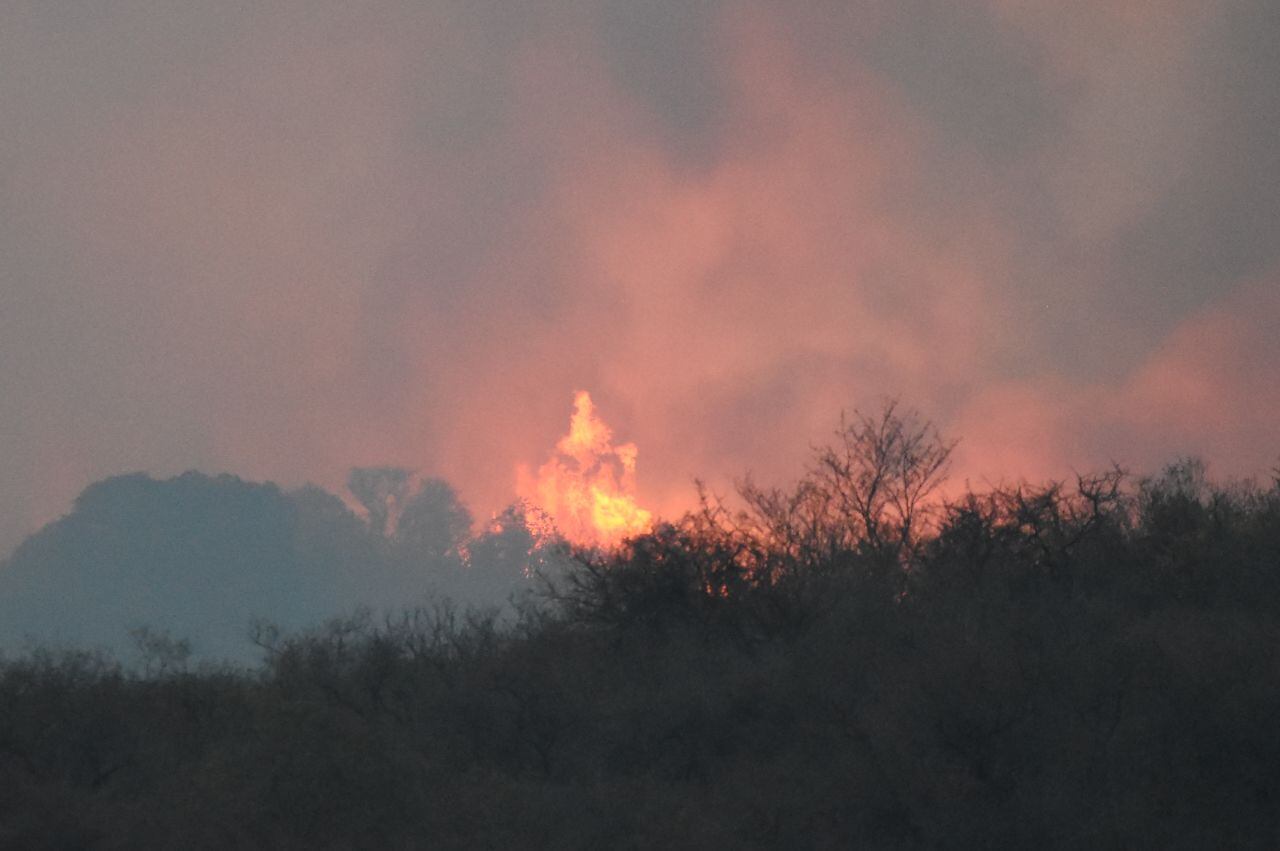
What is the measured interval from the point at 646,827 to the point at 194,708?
1480cm

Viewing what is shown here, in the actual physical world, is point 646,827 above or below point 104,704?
below

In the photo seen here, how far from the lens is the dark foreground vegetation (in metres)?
17.4

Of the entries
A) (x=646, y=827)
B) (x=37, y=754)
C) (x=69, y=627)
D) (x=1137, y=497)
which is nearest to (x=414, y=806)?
(x=646, y=827)

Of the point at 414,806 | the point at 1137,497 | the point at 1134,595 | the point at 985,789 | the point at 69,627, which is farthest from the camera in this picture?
the point at 69,627

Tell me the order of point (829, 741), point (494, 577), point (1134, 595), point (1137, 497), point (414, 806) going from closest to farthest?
1. point (414, 806)
2. point (829, 741)
3. point (1134, 595)
4. point (1137, 497)
5. point (494, 577)

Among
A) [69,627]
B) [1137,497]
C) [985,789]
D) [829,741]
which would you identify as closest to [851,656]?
[829,741]

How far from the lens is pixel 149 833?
1831 centimetres

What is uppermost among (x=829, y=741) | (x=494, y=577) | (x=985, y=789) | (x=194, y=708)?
(x=494, y=577)

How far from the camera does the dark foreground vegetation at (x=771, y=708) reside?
17.4 meters

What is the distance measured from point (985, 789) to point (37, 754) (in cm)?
1813

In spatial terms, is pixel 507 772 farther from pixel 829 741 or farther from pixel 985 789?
pixel 985 789

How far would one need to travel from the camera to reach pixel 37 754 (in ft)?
81.3

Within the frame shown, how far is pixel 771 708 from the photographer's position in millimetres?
22406

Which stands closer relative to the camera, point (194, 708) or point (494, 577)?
point (194, 708)
